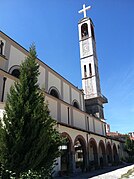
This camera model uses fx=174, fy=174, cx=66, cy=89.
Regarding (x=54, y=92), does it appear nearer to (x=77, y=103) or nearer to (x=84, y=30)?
(x=77, y=103)

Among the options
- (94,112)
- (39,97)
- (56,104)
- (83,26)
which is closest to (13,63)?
(56,104)

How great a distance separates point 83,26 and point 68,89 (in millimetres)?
17379

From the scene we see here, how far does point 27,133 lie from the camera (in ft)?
20.4

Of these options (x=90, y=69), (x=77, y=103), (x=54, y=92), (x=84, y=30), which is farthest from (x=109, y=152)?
(x=84, y=30)

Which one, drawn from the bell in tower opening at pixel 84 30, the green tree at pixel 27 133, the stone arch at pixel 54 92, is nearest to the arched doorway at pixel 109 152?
the stone arch at pixel 54 92

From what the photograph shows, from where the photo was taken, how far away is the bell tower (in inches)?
1082

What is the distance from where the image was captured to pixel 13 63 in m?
14.9

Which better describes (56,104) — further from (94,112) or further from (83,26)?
(83,26)

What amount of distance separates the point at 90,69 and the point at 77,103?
8655mm

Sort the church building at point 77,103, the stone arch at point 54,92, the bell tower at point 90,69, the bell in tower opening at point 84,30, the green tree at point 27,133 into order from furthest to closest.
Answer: the bell in tower opening at point 84,30 < the bell tower at point 90,69 < the stone arch at point 54,92 < the church building at point 77,103 < the green tree at point 27,133

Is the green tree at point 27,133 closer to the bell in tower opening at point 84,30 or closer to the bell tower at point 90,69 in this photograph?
the bell tower at point 90,69

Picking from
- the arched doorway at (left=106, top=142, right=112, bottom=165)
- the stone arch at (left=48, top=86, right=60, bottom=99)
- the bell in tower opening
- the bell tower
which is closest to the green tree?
the stone arch at (left=48, top=86, right=60, bottom=99)

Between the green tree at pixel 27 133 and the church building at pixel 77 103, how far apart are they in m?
1.38

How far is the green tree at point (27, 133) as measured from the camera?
5.84 m
